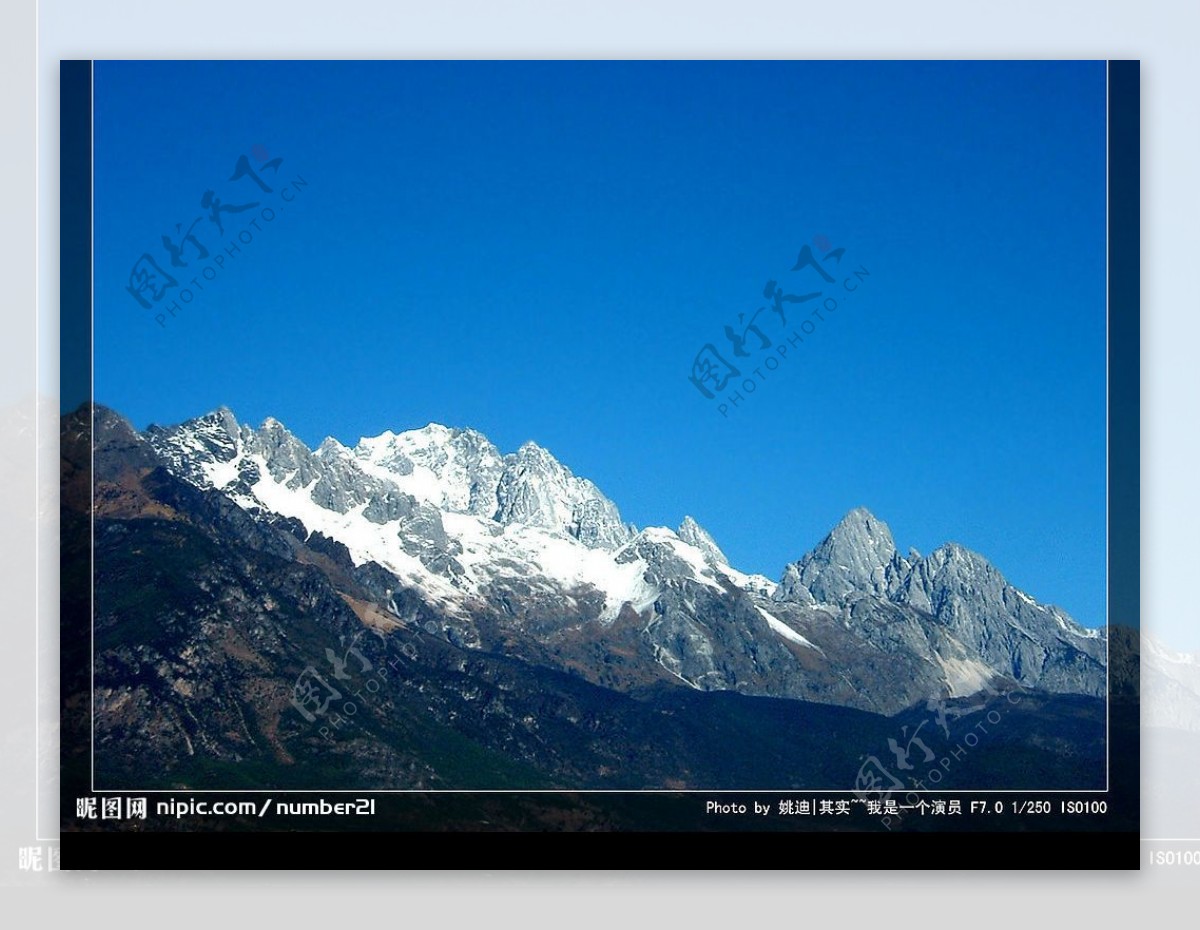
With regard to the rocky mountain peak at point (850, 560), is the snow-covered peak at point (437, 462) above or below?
above

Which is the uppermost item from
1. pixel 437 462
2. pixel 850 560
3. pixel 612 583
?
pixel 437 462

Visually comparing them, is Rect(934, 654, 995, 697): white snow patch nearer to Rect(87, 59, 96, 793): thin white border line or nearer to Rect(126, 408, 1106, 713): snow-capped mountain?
Rect(126, 408, 1106, 713): snow-capped mountain

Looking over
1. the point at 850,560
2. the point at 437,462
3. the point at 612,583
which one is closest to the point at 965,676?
the point at 850,560

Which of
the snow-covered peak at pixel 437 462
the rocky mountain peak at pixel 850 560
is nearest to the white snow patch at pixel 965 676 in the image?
the rocky mountain peak at pixel 850 560

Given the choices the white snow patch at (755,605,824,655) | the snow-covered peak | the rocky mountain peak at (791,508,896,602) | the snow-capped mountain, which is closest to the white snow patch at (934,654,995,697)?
the snow-capped mountain

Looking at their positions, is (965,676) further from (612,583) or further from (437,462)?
(437,462)

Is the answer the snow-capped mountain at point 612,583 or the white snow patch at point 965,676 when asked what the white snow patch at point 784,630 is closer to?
the snow-capped mountain at point 612,583

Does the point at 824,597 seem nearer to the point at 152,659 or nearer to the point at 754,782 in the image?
the point at 754,782

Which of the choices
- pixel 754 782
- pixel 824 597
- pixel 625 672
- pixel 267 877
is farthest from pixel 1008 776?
pixel 267 877
